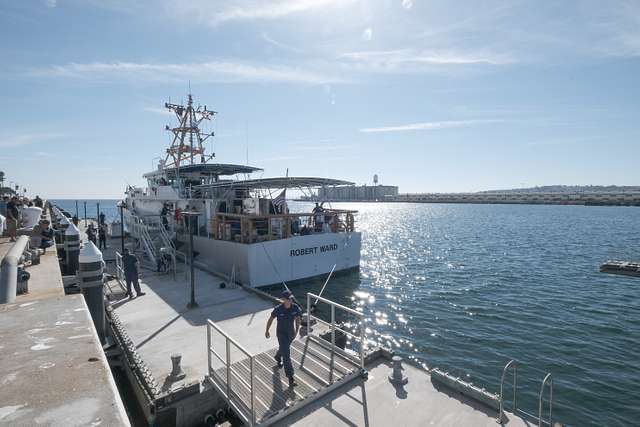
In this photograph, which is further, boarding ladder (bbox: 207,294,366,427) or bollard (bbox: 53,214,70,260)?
bollard (bbox: 53,214,70,260)

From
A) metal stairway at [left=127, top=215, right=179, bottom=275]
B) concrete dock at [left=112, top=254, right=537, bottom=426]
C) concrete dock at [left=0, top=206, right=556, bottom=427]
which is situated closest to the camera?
concrete dock at [left=0, top=206, right=556, bottom=427]

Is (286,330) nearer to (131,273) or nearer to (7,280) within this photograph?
(7,280)

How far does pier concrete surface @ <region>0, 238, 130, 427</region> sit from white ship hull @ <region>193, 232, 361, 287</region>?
421 inches

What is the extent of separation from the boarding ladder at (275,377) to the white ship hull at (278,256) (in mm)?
7634

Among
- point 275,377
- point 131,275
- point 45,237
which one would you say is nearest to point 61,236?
point 45,237

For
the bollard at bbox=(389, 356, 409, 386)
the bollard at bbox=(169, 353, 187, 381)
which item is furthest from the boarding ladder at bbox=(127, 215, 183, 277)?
the bollard at bbox=(389, 356, 409, 386)

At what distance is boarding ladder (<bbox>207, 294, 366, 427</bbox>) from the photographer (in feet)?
18.1

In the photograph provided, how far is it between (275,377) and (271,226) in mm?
10283

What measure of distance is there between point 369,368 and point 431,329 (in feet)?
21.8

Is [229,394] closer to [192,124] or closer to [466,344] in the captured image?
[466,344]

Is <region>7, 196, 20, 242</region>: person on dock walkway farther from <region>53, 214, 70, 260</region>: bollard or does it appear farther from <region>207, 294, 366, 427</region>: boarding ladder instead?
<region>207, 294, 366, 427</region>: boarding ladder

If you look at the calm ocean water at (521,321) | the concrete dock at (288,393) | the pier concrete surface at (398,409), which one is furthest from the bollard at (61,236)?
the pier concrete surface at (398,409)

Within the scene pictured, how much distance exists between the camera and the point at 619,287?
17781 millimetres

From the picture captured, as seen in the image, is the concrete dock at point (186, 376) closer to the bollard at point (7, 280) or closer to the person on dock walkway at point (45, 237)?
the bollard at point (7, 280)
